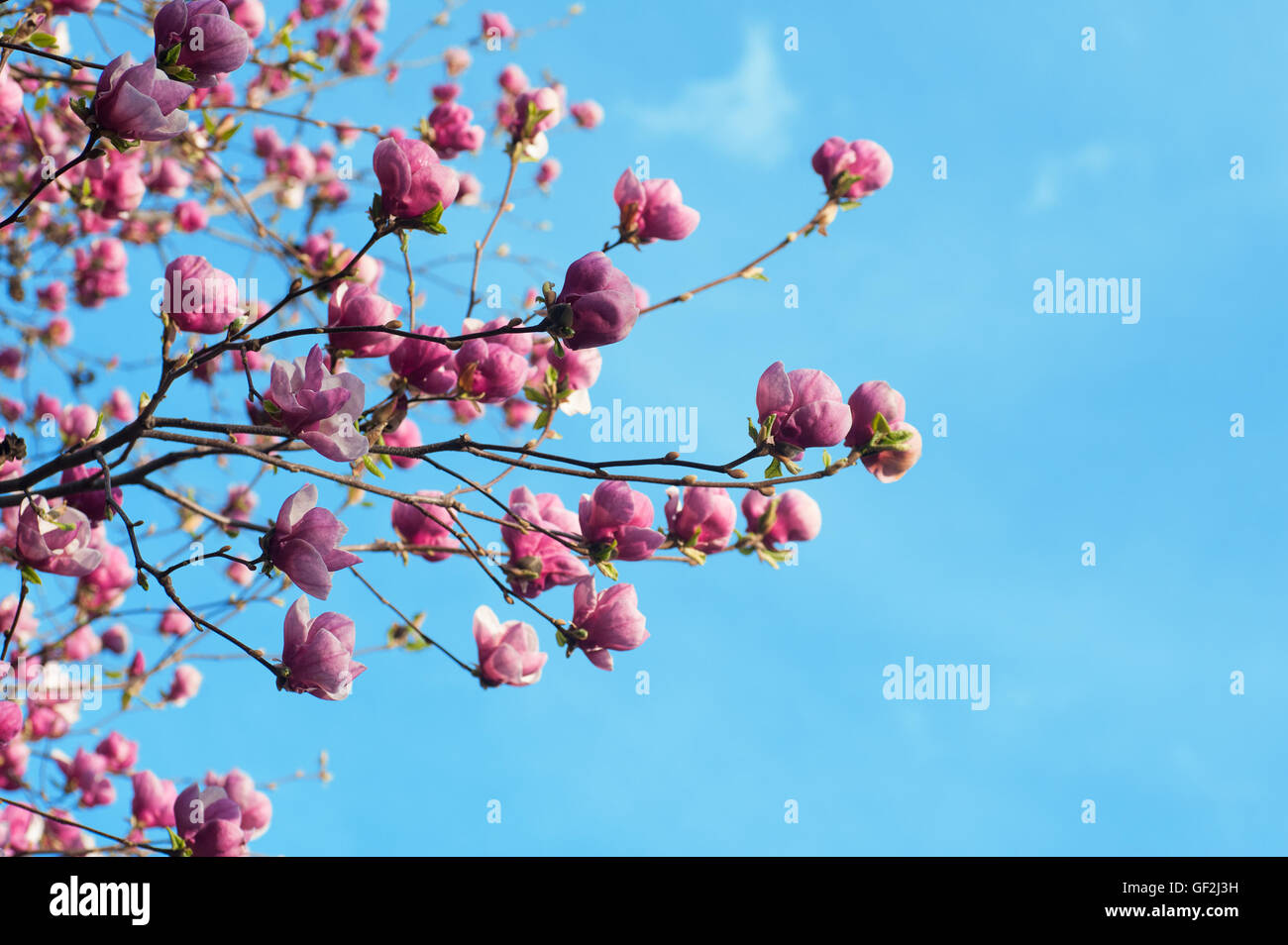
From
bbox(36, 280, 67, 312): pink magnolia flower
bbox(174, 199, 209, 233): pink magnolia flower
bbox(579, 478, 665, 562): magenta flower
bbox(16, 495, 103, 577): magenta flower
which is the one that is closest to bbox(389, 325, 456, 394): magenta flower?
bbox(579, 478, 665, 562): magenta flower

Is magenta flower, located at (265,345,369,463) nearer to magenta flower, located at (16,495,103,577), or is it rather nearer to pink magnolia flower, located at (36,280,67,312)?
magenta flower, located at (16,495,103,577)

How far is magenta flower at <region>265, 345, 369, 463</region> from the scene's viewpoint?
64.6 inches

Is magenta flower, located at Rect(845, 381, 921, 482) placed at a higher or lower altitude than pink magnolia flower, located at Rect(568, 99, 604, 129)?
lower

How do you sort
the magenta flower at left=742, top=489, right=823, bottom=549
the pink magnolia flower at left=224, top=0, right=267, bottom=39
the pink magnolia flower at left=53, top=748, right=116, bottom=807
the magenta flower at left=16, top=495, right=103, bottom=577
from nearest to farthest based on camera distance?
the magenta flower at left=16, top=495, right=103, bottom=577, the magenta flower at left=742, top=489, right=823, bottom=549, the pink magnolia flower at left=224, top=0, right=267, bottom=39, the pink magnolia flower at left=53, top=748, right=116, bottom=807

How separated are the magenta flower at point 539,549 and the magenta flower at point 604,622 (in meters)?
0.12

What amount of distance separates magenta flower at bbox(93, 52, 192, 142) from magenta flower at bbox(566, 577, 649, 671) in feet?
4.16

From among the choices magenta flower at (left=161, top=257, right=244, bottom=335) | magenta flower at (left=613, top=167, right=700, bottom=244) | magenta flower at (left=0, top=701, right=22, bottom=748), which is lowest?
magenta flower at (left=0, top=701, right=22, bottom=748)

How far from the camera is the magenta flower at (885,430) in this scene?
6.19 ft

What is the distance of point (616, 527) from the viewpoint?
6.92ft

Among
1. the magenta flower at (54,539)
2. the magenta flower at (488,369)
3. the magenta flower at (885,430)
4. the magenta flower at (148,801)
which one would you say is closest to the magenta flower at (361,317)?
the magenta flower at (488,369)

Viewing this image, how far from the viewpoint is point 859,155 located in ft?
9.02

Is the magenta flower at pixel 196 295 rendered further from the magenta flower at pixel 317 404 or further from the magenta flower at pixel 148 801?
the magenta flower at pixel 148 801

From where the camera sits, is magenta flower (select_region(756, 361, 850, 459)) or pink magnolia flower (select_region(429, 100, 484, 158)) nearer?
magenta flower (select_region(756, 361, 850, 459))
